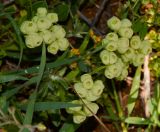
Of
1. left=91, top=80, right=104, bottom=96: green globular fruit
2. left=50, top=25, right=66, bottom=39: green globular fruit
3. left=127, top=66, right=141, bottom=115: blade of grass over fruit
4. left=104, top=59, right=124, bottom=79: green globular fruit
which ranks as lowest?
left=127, top=66, right=141, bottom=115: blade of grass over fruit

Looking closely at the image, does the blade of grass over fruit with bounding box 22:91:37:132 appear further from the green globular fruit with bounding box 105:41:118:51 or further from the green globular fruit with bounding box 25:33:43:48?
the green globular fruit with bounding box 105:41:118:51

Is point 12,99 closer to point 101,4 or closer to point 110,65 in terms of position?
point 110,65

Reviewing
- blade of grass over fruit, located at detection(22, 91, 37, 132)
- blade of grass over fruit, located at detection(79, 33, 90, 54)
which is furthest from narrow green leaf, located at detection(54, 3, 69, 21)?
blade of grass over fruit, located at detection(22, 91, 37, 132)

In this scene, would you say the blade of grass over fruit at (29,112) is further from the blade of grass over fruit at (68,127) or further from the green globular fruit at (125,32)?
the green globular fruit at (125,32)

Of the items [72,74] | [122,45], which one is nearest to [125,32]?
[122,45]

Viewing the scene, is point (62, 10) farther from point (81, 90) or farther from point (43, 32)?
point (81, 90)

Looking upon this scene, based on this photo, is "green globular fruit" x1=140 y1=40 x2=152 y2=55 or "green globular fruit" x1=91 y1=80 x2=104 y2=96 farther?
"green globular fruit" x1=140 y1=40 x2=152 y2=55
